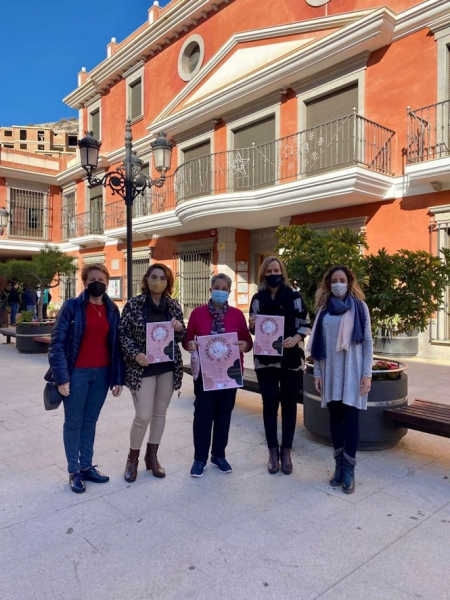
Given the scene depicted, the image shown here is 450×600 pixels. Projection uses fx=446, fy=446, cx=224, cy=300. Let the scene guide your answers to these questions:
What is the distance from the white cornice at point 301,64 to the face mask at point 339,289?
329 inches

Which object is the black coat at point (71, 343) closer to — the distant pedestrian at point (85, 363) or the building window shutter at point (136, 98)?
the distant pedestrian at point (85, 363)

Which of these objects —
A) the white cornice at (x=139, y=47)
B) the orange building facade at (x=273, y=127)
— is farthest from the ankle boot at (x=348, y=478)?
the white cornice at (x=139, y=47)

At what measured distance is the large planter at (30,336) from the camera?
35.0ft

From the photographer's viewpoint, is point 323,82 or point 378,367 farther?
point 323,82

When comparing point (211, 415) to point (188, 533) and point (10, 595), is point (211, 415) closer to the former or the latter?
point (188, 533)

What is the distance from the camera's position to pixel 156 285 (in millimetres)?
3422

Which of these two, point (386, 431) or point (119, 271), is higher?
point (119, 271)

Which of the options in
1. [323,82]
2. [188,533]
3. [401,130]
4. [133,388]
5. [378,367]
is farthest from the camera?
[323,82]

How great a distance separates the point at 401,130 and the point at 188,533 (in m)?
9.50

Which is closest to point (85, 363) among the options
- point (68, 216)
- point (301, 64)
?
point (301, 64)

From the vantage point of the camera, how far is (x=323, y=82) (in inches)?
429

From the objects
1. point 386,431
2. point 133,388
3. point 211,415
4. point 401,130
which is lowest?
point 386,431

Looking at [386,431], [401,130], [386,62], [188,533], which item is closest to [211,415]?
[188,533]

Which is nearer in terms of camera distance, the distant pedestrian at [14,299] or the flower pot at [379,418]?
the flower pot at [379,418]
